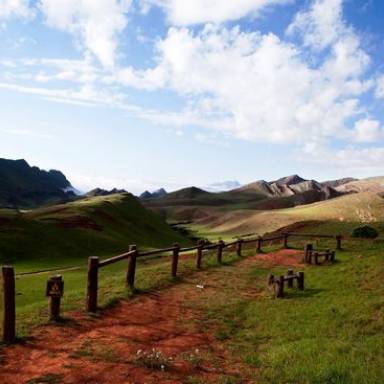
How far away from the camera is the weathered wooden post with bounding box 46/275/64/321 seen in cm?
1505

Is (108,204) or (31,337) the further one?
(108,204)

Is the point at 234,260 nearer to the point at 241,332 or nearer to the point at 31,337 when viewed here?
the point at 241,332

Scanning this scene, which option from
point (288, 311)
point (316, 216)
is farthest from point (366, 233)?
point (316, 216)

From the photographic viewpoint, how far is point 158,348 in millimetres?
13289

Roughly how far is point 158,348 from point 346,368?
505cm

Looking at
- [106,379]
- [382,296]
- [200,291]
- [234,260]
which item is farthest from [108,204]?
[106,379]

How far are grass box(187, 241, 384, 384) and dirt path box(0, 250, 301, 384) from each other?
0.89m

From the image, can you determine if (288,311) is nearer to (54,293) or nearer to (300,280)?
(300,280)

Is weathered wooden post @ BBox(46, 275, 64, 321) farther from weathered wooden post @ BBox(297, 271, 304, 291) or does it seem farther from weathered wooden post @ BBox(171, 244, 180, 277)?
weathered wooden post @ BBox(297, 271, 304, 291)

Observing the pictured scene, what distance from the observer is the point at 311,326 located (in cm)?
1549

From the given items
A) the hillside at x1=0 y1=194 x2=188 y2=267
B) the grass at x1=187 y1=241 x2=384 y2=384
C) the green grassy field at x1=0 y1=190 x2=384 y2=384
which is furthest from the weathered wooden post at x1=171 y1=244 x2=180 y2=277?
the hillside at x1=0 y1=194 x2=188 y2=267

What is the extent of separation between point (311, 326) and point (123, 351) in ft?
21.1

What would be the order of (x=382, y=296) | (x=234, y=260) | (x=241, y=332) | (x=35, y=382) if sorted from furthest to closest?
(x=234, y=260), (x=382, y=296), (x=241, y=332), (x=35, y=382)

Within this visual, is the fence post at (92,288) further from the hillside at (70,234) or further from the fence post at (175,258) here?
the hillside at (70,234)
